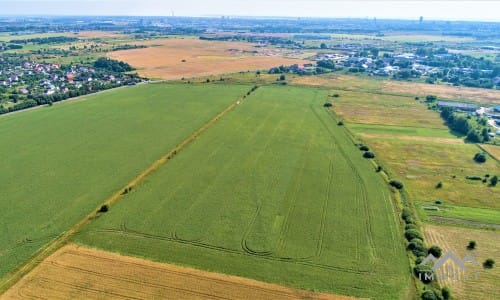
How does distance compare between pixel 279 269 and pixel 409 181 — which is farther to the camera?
pixel 409 181

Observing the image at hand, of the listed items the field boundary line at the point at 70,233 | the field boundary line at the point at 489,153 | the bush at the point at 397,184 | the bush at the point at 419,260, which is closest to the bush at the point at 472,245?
the bush at the point at 419,260

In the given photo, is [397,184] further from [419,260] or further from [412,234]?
[419,260]

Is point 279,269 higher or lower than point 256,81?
lower

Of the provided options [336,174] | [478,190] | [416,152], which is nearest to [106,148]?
[336,174]

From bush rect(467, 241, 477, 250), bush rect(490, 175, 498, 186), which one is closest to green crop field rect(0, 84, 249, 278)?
bush rect(467, 241, 477, 250)

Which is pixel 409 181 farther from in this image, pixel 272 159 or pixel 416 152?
pixel 272 159
